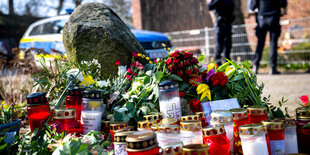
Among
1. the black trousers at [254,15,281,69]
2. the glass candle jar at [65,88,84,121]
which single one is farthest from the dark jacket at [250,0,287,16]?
the glass candle jar at [65,88,84,121]

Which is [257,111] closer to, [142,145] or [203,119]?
[203,119]

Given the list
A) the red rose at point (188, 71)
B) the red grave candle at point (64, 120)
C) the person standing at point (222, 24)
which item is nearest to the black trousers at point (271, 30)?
the person standing at point (222, 24)

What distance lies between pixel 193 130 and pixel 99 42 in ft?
4.77

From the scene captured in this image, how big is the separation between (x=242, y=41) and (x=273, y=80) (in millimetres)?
3979

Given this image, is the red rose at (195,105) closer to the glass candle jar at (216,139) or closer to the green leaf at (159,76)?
the green leaf at (159,76)

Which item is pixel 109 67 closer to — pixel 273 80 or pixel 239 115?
pixel 239 115

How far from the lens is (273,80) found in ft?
19.0

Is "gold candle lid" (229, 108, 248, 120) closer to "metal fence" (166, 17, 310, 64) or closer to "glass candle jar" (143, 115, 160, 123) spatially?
"glass candle jar" (143, 115, 160, 123)

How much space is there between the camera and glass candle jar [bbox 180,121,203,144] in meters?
1.45

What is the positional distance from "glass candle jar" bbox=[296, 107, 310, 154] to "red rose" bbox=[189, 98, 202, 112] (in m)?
0.66

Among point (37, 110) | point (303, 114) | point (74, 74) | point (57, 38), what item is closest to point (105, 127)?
point (37, 110)

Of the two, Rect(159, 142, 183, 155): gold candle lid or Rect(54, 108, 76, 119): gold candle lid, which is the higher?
Rect(54, 108, 76, 119): gold candle lid

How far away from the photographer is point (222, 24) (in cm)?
659

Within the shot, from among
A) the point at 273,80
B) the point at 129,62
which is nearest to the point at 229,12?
the point at 273,80
